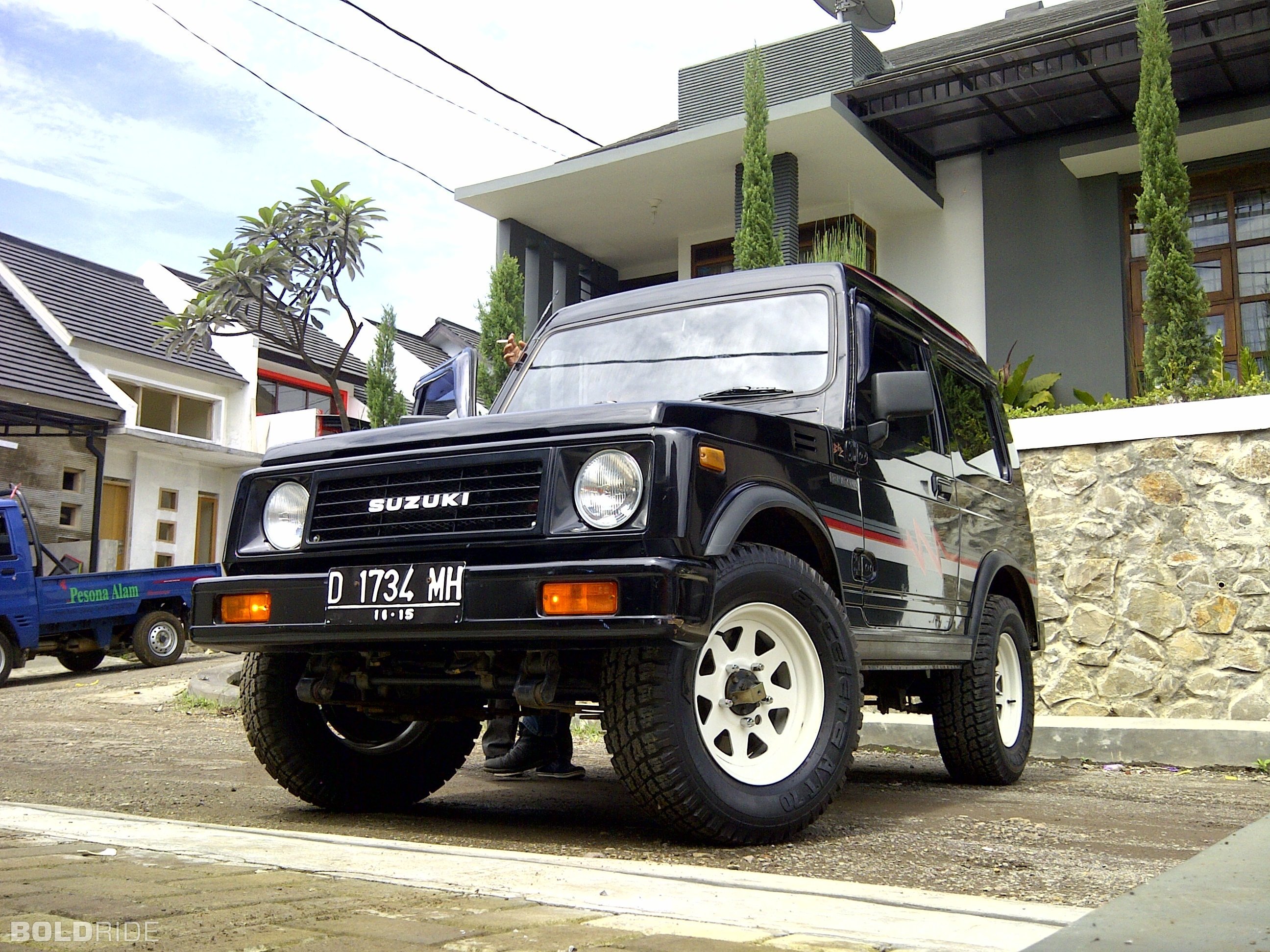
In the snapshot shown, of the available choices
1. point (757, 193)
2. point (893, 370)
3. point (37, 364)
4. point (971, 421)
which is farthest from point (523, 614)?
point (37, 364)

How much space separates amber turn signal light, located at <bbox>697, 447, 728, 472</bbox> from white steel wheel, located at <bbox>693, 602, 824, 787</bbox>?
0.41 m

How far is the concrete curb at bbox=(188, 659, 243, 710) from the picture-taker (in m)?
10.2

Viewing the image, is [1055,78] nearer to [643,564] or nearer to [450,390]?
[450,390]

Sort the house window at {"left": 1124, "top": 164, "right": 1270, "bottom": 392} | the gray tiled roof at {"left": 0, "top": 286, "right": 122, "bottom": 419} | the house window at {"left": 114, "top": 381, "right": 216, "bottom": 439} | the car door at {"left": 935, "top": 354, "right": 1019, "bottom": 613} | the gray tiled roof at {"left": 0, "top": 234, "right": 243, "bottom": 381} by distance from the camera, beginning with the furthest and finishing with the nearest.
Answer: the house window at {"left": 114, "top": 381, "right": 216, "bottom": 439}, the gray tiled roof at {"left": 0, "top": 234, "right": 243, "bottom": 381}, the gray tiled roof at {"left": 0, "top": 286, "right": 122, "bottom": 419}, the house window at {"left": 1124, "top": 164, "right": 1270, "bottom": 392}, the car door at {"left": 935, "top": 354, "right": 1019, "bottom": 613}

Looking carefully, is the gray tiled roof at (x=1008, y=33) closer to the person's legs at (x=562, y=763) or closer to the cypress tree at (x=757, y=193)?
the cypress tree at (x=757, y=193)

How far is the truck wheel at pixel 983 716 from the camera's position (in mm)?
5371

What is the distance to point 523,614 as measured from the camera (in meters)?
3.32

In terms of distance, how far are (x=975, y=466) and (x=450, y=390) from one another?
8.40ft

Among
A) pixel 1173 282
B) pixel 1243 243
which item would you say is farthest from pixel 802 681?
pixel 1243 243

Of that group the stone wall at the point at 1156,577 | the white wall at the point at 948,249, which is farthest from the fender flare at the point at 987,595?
the white wall at the point at 948,249

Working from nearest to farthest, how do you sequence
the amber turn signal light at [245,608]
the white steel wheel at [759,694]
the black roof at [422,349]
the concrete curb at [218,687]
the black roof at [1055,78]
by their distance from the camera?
the white steel wheel at [759,694], the amber turn signal light at [245,608], the concrete curb at [218,687], the black roof at [1055,78], the black roof at [422,349]

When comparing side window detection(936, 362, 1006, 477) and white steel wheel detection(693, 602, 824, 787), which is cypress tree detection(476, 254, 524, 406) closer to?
side window detection(936, 362, 1006, 477)

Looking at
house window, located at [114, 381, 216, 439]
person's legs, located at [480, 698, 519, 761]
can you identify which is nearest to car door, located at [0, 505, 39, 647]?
person's legs, located at [480, 698, 519, 761]

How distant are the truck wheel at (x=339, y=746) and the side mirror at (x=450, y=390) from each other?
116cm
